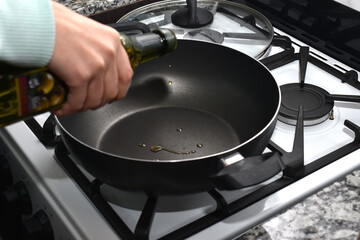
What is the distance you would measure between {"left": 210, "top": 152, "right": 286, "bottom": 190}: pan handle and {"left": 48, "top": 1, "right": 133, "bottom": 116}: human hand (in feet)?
0.58

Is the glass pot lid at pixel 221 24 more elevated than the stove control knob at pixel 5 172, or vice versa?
the glass pot lid at pixel 221 24

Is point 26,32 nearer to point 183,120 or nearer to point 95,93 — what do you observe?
point 95,93

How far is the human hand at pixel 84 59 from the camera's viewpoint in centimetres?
52

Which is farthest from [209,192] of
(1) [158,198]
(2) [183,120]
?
(2) [183,120]

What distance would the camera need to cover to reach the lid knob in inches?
42.9

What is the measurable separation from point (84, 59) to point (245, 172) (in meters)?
0.24

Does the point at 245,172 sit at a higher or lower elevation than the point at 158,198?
higher

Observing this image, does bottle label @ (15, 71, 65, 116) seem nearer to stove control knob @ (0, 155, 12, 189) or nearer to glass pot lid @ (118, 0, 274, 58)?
stove control knob @ (0, 155, 12, 189)

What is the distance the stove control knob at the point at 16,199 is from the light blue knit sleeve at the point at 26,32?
1.14 ft

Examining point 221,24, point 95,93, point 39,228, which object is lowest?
point 39,228

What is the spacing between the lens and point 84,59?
52cm

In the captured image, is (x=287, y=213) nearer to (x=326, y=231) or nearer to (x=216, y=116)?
(x=326, y=231)

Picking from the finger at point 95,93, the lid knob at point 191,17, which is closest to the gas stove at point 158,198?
the finger at point 95,93

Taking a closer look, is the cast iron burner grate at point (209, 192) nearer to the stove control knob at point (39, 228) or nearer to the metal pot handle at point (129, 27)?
the stove control knob at point (39, 228)
